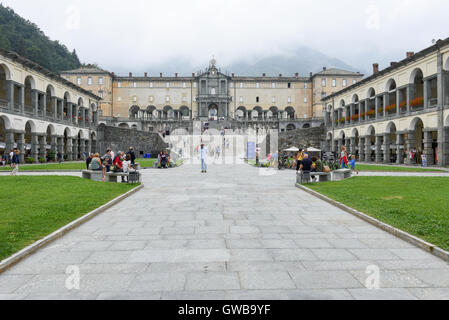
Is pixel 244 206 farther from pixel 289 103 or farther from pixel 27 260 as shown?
pixel 289 103

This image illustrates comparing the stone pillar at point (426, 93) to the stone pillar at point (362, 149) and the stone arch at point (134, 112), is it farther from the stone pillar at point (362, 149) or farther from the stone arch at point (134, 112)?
the stone arch at point (134, 112)

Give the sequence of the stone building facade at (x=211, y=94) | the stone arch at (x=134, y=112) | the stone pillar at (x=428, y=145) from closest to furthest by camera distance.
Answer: the stone pillar at (x=428, y=145) < the stone building facade at (x=211, y=94) < the stone arch at (x=134, y=112)

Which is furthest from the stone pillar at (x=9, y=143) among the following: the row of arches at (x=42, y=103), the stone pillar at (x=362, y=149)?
the stone pillar at (x=362, y=149)

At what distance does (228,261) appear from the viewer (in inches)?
199

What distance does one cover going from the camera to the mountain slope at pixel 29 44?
74.5 metres

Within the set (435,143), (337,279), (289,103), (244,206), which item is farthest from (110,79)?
(337,279)

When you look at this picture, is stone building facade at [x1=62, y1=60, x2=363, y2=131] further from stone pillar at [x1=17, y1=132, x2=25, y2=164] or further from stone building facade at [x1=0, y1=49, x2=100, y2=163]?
stone pillar at [x1=17, y1=132, x2=25, y2=164]

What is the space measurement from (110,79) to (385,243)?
87952 mm

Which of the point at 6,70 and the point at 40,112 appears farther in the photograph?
the point at 40,112

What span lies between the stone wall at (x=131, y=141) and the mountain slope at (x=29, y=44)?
32.9 m

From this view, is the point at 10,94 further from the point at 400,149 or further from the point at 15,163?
the point at 400,149

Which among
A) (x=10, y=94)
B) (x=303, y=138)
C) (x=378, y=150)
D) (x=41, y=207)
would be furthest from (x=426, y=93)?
(x=10, y=94)

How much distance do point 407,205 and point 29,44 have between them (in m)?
93.1

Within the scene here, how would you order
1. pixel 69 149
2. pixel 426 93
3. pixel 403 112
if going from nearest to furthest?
1. pixel 426 93
2. pixel 403 112
3. pixel 69 149
